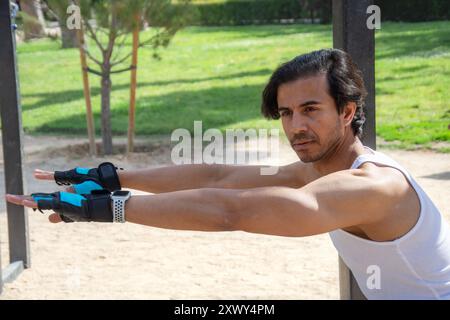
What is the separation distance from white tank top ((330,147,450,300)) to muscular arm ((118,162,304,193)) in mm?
576

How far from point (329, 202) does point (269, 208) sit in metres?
0.17

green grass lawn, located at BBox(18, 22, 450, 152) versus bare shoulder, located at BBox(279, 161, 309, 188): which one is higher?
bare shoulder, located at BBox(279, 161, 309, 188)

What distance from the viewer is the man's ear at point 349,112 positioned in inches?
96.0

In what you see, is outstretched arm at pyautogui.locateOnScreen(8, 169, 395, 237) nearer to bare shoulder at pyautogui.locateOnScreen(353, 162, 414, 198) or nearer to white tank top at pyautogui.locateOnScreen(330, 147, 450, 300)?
bare shoulder at pyautogui.locateOnScreen(353, 162, 414, 198)

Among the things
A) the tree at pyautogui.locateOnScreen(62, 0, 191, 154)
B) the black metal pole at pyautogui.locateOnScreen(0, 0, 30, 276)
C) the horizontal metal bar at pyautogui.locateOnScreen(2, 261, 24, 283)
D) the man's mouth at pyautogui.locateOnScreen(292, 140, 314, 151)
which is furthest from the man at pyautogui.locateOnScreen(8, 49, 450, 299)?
the tree at pyautogui.locateOnScreen(62, 0, 191, 154)

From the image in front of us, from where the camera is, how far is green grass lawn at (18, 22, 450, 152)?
12039mm

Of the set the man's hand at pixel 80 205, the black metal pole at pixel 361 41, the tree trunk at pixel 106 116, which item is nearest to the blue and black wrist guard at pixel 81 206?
the man's hand at pixel 80 205

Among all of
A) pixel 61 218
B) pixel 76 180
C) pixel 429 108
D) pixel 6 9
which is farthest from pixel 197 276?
pixel 429 108

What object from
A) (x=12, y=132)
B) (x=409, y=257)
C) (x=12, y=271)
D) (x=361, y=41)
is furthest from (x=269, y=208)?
(x=12, y=132)

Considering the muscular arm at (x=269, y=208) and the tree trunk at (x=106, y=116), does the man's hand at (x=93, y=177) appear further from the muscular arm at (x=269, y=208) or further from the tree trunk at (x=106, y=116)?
the tree trunk at (x=106, y=116)

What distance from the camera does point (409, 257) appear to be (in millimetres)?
2252

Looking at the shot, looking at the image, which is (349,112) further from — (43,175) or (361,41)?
(361,41)

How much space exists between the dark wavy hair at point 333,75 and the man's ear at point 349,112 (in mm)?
13

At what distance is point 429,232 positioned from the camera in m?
2.30
